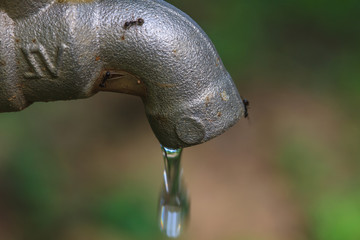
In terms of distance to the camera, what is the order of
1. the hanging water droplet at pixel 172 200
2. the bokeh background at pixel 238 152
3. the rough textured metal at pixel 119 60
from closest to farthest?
the rough textured metal at pixel 119 60 → the hanging water droplet at pixel 172 200 → the bokeh background at pixel 238 152

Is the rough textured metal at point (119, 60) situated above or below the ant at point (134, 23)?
below

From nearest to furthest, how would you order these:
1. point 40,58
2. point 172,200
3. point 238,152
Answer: point 40,58 < point 172,200 < point 238,152

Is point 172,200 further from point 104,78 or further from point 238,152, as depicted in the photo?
point 238,152

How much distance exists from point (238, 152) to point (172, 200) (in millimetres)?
812

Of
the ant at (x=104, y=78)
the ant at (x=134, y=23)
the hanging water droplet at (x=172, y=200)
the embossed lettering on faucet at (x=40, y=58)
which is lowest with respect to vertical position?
the hanging water droplet at (x=172, y=200)

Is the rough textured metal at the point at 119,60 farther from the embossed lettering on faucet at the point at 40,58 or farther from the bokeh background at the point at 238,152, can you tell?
the bokeh background at the point at 238,152

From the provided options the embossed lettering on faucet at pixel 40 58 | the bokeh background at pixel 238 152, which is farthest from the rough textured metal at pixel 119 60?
the bokeh background at pixel 238 152

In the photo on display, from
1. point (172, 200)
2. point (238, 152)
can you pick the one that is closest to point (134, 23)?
point (172, 200)

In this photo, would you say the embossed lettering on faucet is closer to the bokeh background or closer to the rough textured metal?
the rough textured metal

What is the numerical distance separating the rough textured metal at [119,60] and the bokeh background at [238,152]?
993mm

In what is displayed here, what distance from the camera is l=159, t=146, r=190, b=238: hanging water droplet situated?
0.80 m

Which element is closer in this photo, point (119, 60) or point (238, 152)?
point (119, 60)

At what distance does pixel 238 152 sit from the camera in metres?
1.76

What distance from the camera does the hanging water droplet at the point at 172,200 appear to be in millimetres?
799
